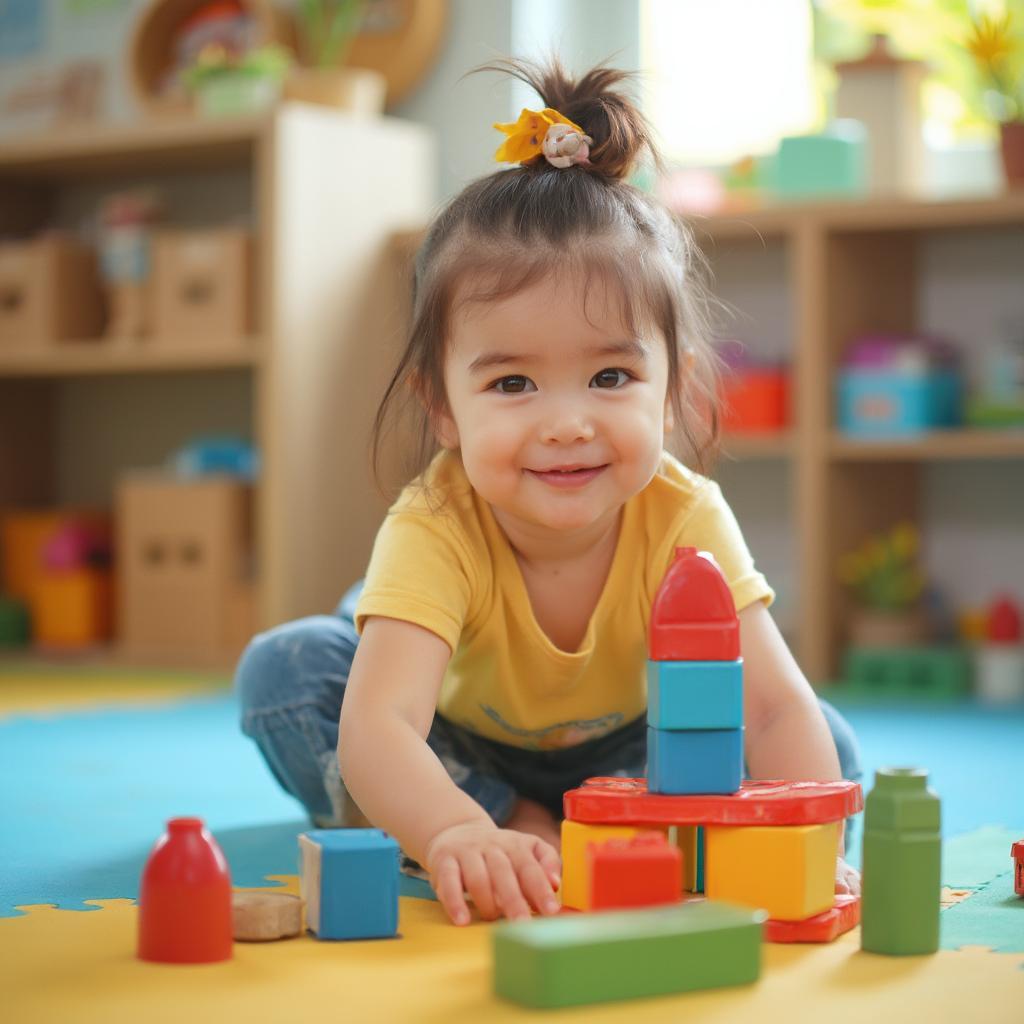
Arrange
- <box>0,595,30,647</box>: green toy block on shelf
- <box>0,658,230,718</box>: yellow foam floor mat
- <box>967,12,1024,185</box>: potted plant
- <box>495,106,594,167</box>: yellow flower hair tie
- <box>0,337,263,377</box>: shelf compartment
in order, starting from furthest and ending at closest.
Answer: <box>0,595,30,647</box>: green toy block on shelf, <box>0,337,263,377</box>: shelf compartment, <box>967,12,1024,185</box>: potted plant, <box>0,658,230,718</box>: yellow foam floor mat, <box>495,106,594,167</box>: yellow flower hair tie

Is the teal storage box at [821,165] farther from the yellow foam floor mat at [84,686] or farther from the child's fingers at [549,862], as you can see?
the child's fingers at [549,862]

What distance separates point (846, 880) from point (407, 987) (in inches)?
11.6

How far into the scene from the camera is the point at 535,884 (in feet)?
2.82

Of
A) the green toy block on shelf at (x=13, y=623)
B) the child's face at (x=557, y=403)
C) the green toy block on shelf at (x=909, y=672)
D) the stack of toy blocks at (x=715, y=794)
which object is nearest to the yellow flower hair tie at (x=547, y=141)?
the child's face at (x=557, y=403)

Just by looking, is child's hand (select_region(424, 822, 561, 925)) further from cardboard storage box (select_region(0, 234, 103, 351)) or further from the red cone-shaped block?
cardboard storage box (select_region(0, 234, 103, 351))

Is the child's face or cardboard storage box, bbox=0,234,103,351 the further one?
cardboard storage box, bbox=0,234,103,351

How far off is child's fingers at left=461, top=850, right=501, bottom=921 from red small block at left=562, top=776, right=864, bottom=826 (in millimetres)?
55

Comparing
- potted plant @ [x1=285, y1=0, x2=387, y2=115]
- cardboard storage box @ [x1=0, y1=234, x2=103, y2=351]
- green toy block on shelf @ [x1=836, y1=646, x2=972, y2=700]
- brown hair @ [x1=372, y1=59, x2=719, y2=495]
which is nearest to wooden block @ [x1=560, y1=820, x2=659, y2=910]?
brown hair @ [x1=372, y1=59, x2=719, y2=495]

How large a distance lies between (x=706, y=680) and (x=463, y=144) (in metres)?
2.11

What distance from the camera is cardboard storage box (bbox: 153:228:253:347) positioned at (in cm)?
262

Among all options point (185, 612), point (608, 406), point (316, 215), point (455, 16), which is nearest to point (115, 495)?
point (185, 612)

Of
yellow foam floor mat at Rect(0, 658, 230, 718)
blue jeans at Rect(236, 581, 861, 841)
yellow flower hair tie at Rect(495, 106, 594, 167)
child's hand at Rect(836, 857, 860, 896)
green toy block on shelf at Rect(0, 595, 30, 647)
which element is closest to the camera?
child's hand at Rect(836, 857, 860, 896)

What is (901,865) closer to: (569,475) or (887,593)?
(569,475)

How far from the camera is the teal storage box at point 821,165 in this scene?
2.46 metres
